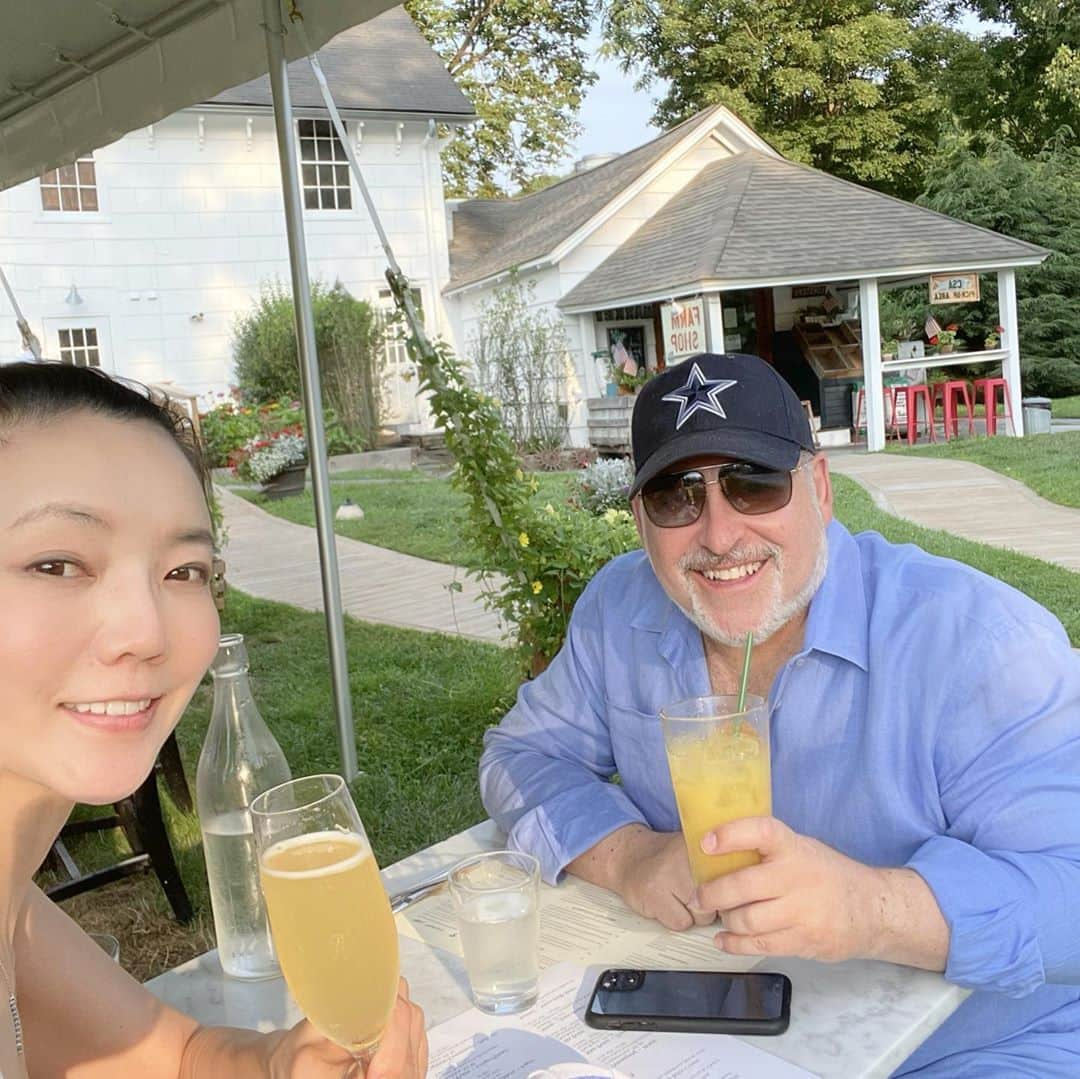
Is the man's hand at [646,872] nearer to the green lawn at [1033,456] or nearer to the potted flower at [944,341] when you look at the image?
the green lawn at [1033,456]

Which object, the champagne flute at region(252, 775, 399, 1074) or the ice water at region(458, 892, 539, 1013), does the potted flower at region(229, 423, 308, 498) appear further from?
the champagne flute at region(252, 775, 399, 1074)

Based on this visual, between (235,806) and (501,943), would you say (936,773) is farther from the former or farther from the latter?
(235,806)

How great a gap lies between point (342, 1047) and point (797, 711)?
92 cm

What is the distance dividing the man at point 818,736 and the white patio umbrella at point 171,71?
1792 millimetres

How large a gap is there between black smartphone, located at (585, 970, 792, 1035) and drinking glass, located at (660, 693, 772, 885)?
13cm

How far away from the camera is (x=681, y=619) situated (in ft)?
6.66

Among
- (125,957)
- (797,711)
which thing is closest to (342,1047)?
(797,711)

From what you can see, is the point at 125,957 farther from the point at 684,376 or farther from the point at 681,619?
the point at 684,376

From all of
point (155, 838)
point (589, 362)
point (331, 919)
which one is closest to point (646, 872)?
point (331, 919)

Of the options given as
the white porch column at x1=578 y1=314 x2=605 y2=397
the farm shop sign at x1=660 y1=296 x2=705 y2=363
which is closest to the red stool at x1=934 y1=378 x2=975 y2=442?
the farm shop sign at x1=660 y1=296 x2=705 y2=363

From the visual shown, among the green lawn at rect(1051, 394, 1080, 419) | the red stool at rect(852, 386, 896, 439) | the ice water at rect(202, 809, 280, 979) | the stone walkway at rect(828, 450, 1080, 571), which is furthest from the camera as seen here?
the green lawn at rect(1051, 394, 1080, 419)

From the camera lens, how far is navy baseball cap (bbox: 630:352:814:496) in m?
1.87

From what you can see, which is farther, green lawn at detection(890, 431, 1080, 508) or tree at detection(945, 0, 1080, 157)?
tree at detection(945, 0, 1080, 157)

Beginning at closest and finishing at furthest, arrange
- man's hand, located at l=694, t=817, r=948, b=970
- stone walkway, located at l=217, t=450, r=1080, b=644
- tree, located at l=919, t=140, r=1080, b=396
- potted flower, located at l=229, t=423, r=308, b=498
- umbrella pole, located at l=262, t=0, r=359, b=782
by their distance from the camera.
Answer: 1. man's hand, located at l=694, t=817, r=948, b=970
2. umbrella pole, located at l=262, t=0, r=359, b=782
3. stone walkway, located at l=217, t=450, r=1080, b=644
4. potted flower, located at l=229, t=423, r=308, b=498
5. tree, located at l=919, t=140, r=1080, b=396
